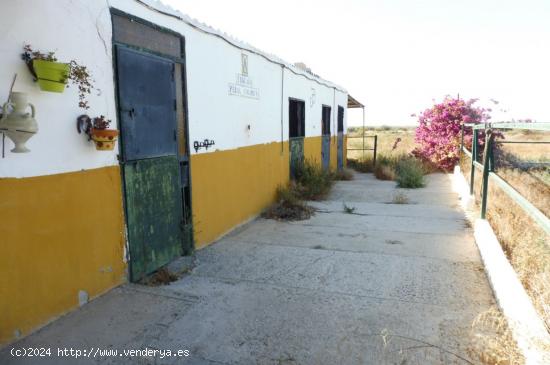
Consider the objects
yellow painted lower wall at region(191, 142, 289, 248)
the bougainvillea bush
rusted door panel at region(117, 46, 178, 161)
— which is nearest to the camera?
rusted door panel at region(117, 46, 178, 161)

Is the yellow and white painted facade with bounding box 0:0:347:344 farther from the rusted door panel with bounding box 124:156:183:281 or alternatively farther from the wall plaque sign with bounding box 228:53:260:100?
the wall plaque sign with bounding box 228:53:260:100

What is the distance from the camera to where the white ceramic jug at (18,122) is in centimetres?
244

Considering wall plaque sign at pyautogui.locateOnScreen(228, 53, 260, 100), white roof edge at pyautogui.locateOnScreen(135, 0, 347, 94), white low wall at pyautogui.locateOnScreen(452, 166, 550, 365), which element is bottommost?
white low wall at pyautogui.locateOnScreen(452, 166, 550, 365)

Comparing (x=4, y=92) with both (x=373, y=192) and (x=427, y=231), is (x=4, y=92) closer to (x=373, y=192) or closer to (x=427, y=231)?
(x=427, y=231)

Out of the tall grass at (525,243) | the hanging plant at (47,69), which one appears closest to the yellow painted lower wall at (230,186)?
the hanging plant at (47,69)

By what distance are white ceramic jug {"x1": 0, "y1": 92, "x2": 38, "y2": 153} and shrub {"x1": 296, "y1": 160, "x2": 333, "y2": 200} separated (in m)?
6.24

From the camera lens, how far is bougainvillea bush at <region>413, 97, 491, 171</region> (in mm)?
13148

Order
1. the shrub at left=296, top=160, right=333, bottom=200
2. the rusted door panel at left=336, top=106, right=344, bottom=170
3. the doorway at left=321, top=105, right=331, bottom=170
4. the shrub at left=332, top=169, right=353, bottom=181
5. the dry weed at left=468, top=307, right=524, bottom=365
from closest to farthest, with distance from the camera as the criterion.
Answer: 1. the dry weed at left=468, top=307, right=524, bottom=365
2. the shrub at left=296, top=160, right=333, bottom=200
3. the doorway at left=321, top=105, right=331, bottom=170
4. the shrub at left=332, top=169, right=353, bottom=181
5. the rusted door panel at left=336, top=106, right=344, bottom=170

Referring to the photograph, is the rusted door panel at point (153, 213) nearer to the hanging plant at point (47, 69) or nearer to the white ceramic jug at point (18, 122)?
the hanging plant at point (47, 69)

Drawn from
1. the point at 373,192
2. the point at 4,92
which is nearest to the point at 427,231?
the point at 373,192

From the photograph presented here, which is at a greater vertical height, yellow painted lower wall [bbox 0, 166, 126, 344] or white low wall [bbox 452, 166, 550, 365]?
yellow painted lower wall [bbox 0, 166, 126, 344]

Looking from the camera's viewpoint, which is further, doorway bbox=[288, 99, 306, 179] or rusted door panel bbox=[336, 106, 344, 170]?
rusted door panel bbox=[336, 106, 344, 170]

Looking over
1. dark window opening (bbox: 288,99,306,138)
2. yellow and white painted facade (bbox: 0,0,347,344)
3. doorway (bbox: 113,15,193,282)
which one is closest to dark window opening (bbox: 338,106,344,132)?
dark window opening (bbox: 288,99,306,138)

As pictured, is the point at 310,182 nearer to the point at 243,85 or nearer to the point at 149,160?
the point at 243,85
